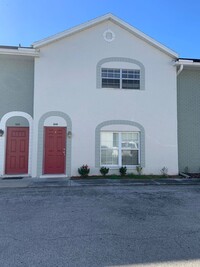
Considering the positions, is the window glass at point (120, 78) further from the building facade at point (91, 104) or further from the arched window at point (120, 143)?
the arched window at point (120, 143)

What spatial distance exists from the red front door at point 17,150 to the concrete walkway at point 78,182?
105 cm

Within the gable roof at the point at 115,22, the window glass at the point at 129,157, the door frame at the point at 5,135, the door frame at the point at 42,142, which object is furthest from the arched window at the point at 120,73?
the door frame at the point at 5,135

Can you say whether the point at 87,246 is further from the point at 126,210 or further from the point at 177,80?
the point at 177,80

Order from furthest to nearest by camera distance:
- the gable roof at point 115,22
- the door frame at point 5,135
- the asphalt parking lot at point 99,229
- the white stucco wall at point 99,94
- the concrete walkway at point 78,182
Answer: the white stucco wall at point 99,94
the gable roof at point 115,22
the door frame at point 5,135
the concrete walkway at point 78,182
the asphalt parking lot at point 99,229

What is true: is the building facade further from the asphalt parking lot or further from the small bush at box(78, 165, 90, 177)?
the asphalt parking lot

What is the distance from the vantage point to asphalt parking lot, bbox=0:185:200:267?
3607 mm

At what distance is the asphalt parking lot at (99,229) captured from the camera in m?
3.61

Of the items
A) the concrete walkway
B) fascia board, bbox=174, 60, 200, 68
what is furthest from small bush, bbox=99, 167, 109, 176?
fascia board, bbox=174, 60, 200, 68

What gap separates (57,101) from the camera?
1141cm

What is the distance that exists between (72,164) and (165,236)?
292 inches

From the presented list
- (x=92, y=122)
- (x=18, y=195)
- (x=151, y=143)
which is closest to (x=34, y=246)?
(x=18, y=195)

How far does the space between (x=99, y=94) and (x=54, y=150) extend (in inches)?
146

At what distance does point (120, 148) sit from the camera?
11.9 meters

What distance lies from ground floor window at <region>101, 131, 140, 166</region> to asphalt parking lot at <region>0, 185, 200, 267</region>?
378 centimetres
